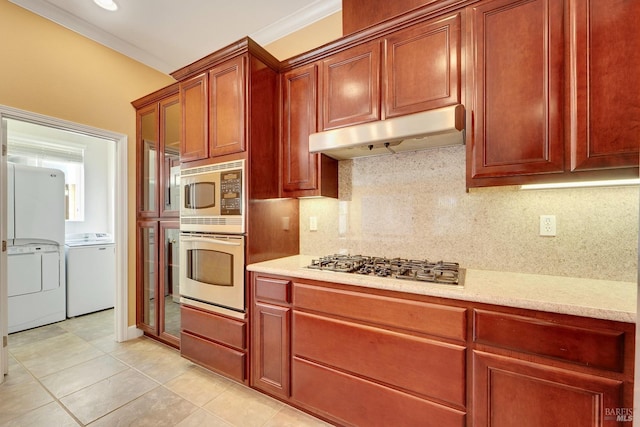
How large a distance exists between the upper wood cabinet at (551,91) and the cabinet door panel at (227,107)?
1.48 m

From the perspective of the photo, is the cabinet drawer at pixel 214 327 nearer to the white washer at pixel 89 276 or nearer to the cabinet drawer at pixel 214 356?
the cabinet drawer at pixel 214 356

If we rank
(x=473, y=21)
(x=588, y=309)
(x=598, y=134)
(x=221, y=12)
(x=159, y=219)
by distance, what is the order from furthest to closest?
(x=159, y=219)
(x=221, y=12)
(x=473, y=21)
(x=598, y=134)
(x=588, y=309)

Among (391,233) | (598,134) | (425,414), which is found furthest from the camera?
(391,233)

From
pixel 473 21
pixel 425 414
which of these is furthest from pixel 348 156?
pixel 425 414

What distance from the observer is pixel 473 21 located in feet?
4.77

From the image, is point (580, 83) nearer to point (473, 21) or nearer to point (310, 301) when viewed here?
point (473, 21)

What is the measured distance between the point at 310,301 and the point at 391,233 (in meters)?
0.82

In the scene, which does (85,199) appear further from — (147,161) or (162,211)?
(162,211)

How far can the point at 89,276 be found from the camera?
140 inches

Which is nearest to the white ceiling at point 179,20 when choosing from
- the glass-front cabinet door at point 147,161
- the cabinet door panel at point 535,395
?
the glass-front cabinet door at point 147,161

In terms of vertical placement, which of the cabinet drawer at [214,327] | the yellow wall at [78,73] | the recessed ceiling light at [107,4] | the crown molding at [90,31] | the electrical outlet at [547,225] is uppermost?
the recessed ceiling light at [107,4]

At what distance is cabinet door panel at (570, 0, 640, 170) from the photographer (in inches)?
45.3

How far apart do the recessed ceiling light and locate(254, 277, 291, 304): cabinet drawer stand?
266 cm

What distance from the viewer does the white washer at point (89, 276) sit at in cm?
342
